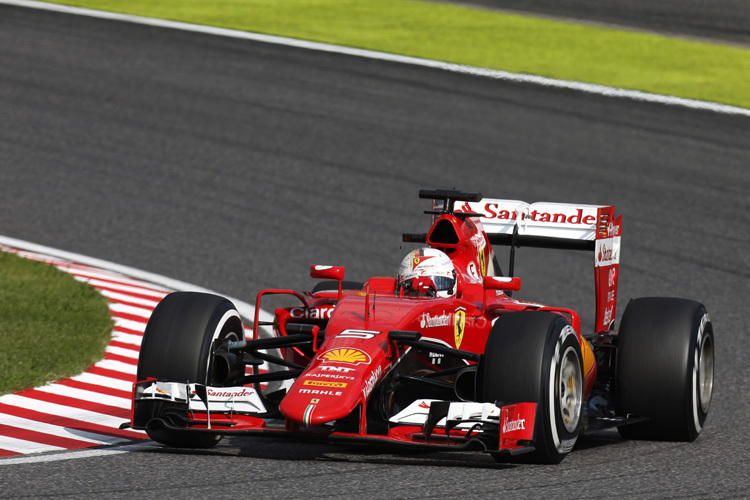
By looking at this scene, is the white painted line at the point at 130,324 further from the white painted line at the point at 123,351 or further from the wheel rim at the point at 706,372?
the wheel rim at the point at 706,372

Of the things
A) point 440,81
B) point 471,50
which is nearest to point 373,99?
point 440,81

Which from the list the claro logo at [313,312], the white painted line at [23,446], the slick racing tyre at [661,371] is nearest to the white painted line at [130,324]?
the claro logo at [313,312]

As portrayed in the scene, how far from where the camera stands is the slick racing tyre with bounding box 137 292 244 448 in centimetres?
760

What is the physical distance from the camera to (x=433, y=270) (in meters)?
8.30

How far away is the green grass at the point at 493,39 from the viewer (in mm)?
20594

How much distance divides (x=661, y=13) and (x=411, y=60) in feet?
18.0

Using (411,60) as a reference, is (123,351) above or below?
below

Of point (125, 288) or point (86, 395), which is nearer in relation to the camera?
point (86, 395)

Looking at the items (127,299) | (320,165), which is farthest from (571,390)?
(320,165)

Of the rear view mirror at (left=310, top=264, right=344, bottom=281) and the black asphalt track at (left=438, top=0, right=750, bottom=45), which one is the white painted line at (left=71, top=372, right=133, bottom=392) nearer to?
the rear view mirror at (left=310, top=264, right=344, bottom=281)

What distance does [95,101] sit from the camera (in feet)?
63.2

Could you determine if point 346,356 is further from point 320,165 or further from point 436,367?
point 320,165

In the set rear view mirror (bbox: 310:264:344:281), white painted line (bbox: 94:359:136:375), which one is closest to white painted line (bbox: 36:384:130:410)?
white painted line (bbox: 94:359:136:375)

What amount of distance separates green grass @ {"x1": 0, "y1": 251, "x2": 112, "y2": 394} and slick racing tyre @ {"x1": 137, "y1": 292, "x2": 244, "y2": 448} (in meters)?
1.81
